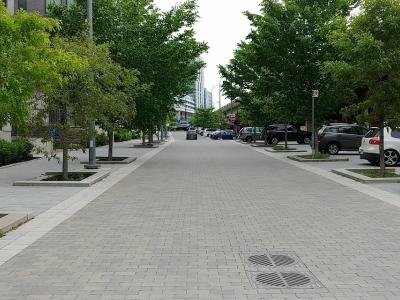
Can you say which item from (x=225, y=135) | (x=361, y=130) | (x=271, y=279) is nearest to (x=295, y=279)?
(x=271, y=279)

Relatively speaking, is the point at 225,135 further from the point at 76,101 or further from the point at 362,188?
the point at 362,188

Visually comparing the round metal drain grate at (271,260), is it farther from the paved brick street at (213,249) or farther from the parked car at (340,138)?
the parked car at (340,138)

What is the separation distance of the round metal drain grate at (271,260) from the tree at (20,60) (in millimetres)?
4024

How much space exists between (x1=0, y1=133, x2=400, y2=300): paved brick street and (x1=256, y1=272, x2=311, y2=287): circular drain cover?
0.8 inches

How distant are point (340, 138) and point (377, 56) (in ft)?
40.2

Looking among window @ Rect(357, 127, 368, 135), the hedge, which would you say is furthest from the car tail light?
the hedge

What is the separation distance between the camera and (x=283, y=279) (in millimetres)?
5539

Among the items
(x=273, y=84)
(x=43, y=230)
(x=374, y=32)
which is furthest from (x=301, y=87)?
(x=43, y=230)

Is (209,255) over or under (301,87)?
under

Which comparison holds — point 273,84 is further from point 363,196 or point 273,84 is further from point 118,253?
point 118,253

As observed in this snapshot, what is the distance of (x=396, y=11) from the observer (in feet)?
49.3

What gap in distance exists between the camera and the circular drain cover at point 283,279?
538 cm

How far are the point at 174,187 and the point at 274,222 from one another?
17.0 ft

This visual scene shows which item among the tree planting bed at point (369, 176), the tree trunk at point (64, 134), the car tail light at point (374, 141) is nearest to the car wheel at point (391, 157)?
the car tail light at point (374, 141)
